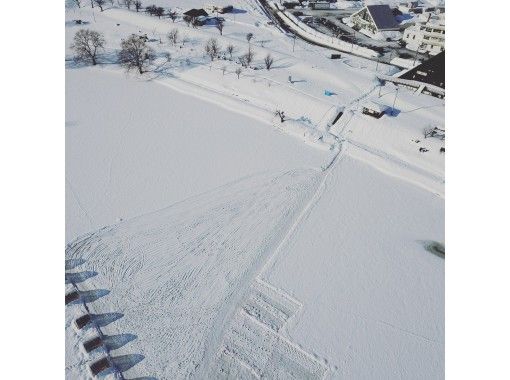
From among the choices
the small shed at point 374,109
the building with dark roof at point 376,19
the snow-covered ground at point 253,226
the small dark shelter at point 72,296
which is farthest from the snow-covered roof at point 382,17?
the small dark shelter at point 72,296

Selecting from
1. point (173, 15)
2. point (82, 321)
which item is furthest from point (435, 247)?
point (173, 15)

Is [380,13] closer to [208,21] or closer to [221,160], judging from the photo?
[208,21]

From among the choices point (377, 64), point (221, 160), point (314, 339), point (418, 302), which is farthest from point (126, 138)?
point (377, 64)

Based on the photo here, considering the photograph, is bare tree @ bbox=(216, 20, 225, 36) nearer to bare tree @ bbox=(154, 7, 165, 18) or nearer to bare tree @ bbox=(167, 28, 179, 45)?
bare tree @ bbox=(167, 28, 179, 45)

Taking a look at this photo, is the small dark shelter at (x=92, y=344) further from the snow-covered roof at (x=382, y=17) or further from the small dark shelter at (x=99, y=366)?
the snow-covered roof at (x=382, y=17)

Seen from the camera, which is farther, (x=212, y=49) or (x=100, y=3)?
(x=100, y=3)

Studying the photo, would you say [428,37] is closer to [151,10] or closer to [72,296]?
[151,10]
